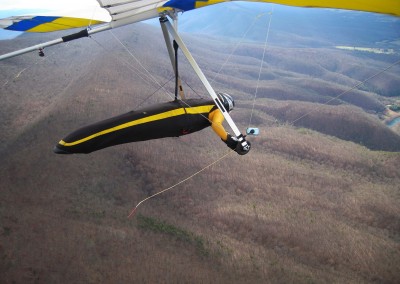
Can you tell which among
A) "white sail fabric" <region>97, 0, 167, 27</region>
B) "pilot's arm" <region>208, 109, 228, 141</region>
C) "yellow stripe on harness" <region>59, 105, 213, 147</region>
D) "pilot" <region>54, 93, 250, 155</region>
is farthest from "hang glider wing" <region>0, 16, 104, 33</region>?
"pilot's arm" <region>208, 109, 228, 141</region>

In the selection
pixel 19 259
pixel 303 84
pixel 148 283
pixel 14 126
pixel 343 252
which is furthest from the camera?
pixel 303 84

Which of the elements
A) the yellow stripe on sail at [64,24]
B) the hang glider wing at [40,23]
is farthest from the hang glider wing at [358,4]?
the hang glider wing at [40,23]

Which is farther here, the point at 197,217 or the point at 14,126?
the point at 14,126

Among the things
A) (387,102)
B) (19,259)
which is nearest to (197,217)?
(19,259)

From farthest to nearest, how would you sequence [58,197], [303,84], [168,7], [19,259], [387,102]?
[387,102], [303,84], [58,197], [19,259], [168,7]

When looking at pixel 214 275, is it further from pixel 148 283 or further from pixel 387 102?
pixel 387 102

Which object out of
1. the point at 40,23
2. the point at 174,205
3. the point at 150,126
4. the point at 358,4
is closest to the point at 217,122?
the point at 150,126
